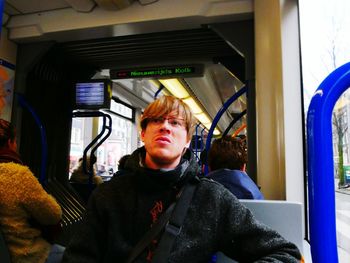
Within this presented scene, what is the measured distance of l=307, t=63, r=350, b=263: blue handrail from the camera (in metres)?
1.06

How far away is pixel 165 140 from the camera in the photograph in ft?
3.80

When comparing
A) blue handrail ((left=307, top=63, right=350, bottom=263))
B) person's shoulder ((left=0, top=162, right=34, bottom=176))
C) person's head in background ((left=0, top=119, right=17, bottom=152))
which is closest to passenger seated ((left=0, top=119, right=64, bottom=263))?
person's shoulder ((left=0, top=162, right=34, bottom=176))

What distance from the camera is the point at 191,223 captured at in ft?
3.54

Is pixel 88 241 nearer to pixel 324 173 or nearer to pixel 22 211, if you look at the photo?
pixel 22 211

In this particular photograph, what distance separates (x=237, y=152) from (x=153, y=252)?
44.9 inches

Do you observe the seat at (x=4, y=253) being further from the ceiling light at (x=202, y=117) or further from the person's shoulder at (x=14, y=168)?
the ceiling light at (x=202, y=117)

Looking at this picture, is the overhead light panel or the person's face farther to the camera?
the overhead light panel

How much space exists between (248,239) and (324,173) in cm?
35

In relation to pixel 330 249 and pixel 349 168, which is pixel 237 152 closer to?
pixel 349 168

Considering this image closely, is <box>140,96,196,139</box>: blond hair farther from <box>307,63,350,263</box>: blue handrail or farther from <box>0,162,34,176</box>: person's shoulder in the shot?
<box>0,162,34,176</box>: person's shoulder

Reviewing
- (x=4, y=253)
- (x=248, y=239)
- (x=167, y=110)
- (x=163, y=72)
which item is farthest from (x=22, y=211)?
(x=163, y=72)

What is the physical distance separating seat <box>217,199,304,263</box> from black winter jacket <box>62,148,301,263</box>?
33 centimetres

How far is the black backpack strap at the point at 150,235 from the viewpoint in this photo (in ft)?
3.45

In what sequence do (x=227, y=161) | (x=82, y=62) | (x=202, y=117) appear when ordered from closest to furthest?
1. (x=227, y=161)
2. (x=82, y=62)
3. (x=202, y=117)
